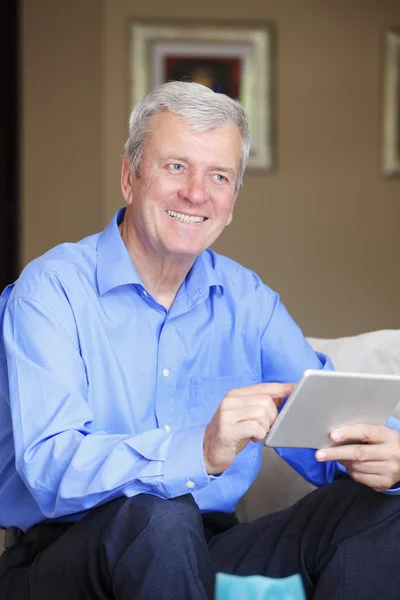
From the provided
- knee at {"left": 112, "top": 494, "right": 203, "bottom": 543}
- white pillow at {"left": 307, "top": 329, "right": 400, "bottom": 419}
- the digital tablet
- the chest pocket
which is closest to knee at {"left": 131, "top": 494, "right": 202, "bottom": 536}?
knee at {"left": 112, "top": 494, "right": 203, "bottom": 543}

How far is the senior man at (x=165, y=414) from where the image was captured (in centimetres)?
138

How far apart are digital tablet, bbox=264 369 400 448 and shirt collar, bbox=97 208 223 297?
0.48m

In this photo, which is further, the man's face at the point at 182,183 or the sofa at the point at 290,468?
the sofa at the point at 290,468

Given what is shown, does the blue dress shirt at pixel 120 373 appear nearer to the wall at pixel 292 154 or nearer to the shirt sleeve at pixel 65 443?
the shirt sleeve at pixel 65 443

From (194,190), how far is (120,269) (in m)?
0.21

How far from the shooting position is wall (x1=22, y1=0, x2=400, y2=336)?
4.55 metres

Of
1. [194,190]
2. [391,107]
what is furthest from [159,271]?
[391,107]

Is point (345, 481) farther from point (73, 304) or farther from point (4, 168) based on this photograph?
point (4, 168)

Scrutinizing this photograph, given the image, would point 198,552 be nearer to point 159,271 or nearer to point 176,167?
point 159,271

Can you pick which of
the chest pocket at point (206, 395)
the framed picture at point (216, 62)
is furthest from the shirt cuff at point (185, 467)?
the framed picture at point (216, 62)

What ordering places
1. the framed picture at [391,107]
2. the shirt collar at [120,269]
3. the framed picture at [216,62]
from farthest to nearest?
the framed picture at [391,107], the framed picture at [216,62], the shirt collar at [120,269]

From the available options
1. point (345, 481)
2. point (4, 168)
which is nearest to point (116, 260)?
point (345, 481)

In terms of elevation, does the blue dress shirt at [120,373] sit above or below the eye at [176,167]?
below

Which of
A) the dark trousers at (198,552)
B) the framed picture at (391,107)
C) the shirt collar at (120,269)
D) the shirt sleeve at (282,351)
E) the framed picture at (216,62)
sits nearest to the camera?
the dark trousers at (198,552)
